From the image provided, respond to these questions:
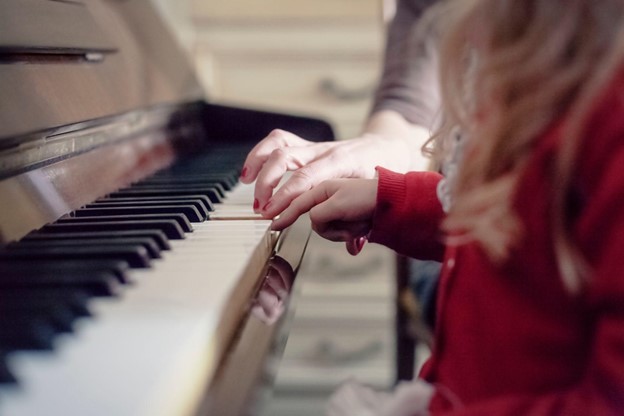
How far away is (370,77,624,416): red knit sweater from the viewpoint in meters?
0.40

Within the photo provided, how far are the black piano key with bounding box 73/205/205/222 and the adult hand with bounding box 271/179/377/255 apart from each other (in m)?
0.08

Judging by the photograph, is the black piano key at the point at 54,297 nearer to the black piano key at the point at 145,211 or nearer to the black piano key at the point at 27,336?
the black piano key at the point at 27,336

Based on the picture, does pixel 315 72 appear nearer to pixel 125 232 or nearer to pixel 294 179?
pixel 294 179

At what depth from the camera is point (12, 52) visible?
69 cm

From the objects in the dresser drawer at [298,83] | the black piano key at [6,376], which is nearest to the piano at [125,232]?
the black piano key at [6,376]

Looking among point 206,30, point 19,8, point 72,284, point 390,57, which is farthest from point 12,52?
point 206,30

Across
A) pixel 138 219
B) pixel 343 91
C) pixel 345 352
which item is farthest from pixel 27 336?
pixel 345 352

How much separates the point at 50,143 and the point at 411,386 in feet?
1.35

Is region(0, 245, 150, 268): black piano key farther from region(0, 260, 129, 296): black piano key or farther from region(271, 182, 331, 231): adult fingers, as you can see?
region(271, 182, 331, 231): adult fingers

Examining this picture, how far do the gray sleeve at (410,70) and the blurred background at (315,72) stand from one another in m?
0.39

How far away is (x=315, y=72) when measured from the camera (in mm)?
1613

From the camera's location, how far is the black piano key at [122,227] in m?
0.60

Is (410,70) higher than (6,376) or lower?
lower

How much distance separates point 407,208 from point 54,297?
0.34 metres
